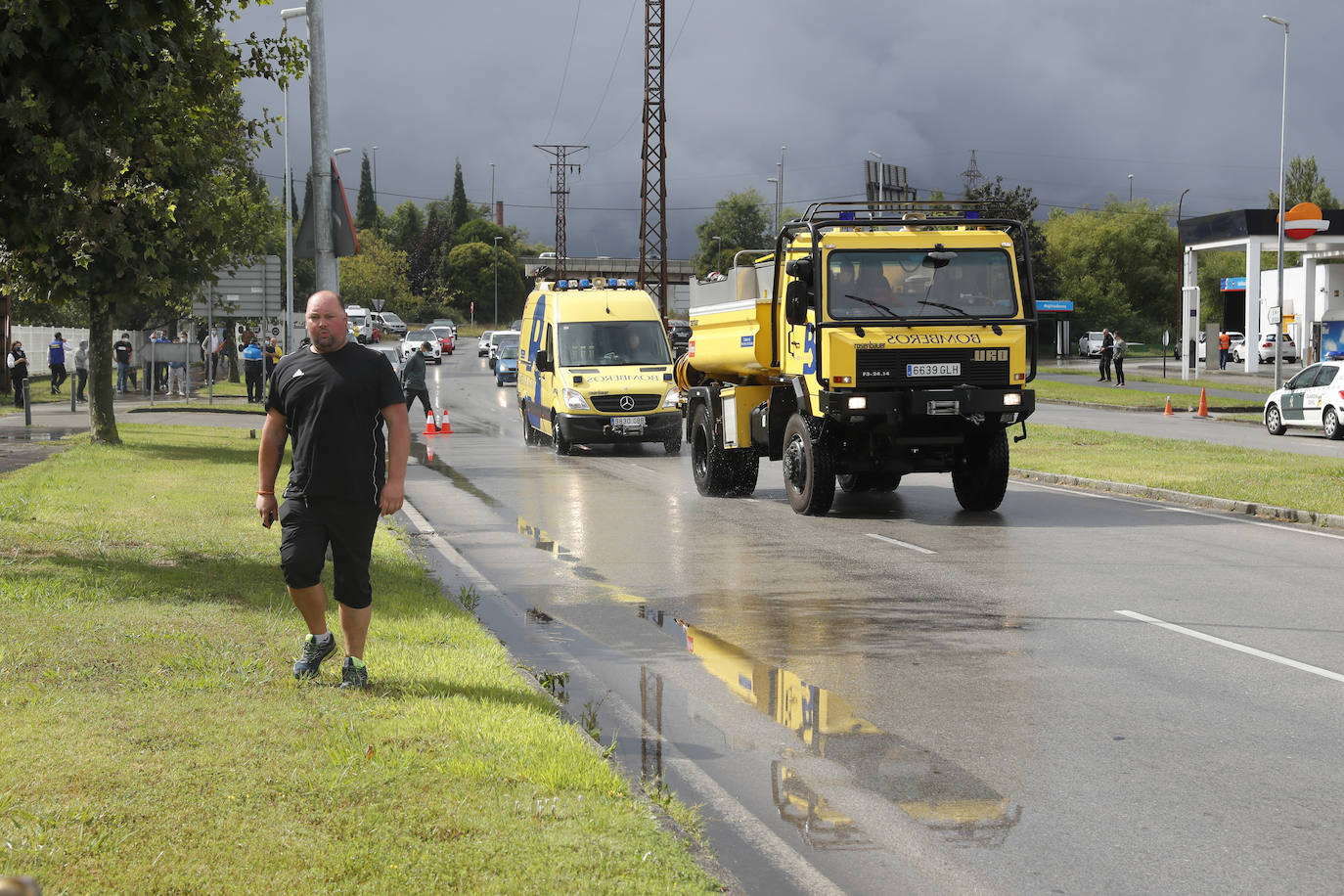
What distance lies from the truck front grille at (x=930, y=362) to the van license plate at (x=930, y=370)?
0.11ft

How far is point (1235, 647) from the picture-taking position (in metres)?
9.02

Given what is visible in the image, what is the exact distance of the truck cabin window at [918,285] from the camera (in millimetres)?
15797

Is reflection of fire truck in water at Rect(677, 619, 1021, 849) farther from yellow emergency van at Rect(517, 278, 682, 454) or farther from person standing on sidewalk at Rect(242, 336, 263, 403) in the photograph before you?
person standing on sidewalk at Rect(242, 336, 263, 403)

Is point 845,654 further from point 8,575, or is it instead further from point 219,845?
point 8,575

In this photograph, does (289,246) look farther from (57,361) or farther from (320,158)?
(320,158)

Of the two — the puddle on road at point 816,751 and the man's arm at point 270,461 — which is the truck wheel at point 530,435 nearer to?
the puddle on road at point 816,751

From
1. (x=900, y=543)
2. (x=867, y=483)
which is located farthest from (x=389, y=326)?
(x=900, y=543)

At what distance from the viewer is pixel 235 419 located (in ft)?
110

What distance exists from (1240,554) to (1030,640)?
15.9 feet

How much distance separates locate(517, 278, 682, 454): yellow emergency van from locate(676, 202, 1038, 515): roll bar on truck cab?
6497mm

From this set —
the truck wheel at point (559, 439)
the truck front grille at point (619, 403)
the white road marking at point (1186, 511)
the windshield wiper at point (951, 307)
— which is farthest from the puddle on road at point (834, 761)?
the truck wheel at point (559, 439)

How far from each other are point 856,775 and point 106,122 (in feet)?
24.2

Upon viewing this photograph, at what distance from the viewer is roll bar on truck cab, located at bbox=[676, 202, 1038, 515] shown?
51.2 ft

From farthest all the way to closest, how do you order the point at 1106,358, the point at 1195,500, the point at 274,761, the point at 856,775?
the point at 1106,358 → the point at 1195,500 → the point at 856,775 → the point at 274,761
